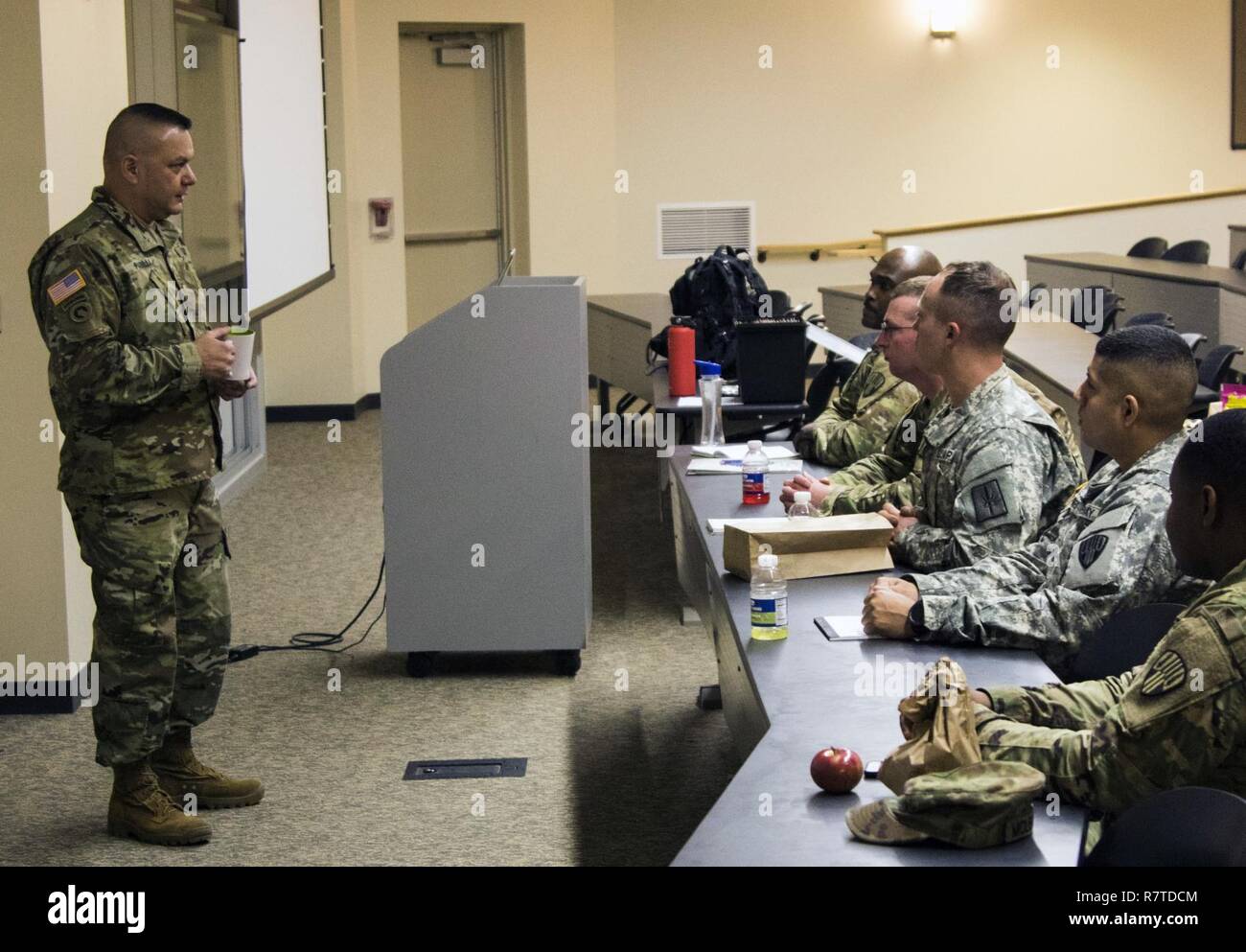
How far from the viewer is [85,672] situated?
15.0 ft

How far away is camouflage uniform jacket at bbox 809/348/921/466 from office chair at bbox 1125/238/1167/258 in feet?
20.0

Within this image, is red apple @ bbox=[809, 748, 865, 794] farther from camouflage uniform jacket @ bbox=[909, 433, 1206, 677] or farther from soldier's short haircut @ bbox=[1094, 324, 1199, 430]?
soldier's short haircut @ bbox=[1094, 324, 1199, 430]

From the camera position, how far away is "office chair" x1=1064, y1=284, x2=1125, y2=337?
8078 millimetres

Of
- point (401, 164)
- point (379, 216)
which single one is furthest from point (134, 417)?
point (401, 164)

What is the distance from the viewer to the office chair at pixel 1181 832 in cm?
164

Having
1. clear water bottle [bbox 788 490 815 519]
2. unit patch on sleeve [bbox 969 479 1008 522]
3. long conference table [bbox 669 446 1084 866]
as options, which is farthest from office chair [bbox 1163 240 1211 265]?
unit patch on sleeve [bbox 969 479 1008 522]

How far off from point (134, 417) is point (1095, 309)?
611cm

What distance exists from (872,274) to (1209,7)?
8.11 m

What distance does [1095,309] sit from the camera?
27.1 ft

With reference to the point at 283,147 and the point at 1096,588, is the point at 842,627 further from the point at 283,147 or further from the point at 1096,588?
the point at 283,147

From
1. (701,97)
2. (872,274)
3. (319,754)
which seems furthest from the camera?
(701,97)
